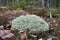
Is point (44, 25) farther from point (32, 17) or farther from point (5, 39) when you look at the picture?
point (5, 39)

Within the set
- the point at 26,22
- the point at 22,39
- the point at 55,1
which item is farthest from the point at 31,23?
the point at 55,1

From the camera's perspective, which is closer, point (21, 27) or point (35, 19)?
point (21, 27)

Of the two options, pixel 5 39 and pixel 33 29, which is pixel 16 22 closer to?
pixel 33 29

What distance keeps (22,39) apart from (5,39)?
280mm

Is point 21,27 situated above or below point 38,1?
above

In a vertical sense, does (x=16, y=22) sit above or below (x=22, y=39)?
below

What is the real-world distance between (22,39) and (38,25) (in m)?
3.02

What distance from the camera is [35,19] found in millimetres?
6168

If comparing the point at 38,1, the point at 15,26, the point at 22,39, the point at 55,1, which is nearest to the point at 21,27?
the point at 15,26

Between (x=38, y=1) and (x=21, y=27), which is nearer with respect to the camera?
(x=21, y=27)

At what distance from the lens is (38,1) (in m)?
43.8

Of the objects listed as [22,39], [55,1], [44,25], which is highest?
[22,39]

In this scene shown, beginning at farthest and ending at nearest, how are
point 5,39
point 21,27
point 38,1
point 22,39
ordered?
point 38,1 < point 21,27 < point 22,39 < point 5,39

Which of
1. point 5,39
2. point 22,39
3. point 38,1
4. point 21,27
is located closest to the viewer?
point 5,39
